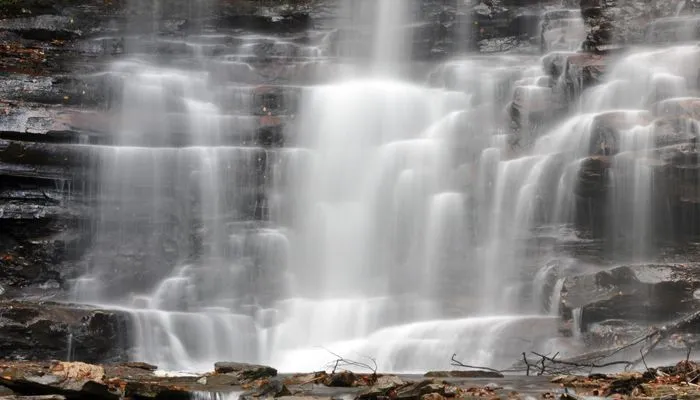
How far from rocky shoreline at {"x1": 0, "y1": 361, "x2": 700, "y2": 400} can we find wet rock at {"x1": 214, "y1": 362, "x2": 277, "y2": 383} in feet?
0.05

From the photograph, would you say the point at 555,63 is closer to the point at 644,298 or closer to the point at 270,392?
the point at 644,298

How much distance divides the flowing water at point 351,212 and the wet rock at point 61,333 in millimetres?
482

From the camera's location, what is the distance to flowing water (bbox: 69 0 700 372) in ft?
49.4

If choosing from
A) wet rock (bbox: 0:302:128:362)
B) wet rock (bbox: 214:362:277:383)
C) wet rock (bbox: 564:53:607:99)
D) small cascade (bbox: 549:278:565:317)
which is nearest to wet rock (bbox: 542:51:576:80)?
wet rock (bbox: 564:53:607:99)

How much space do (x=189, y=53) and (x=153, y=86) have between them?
3371mm

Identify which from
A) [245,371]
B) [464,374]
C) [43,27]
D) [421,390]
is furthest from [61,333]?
[43,27]

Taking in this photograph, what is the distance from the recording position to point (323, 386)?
10.2 meters

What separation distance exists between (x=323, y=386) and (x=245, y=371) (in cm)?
128

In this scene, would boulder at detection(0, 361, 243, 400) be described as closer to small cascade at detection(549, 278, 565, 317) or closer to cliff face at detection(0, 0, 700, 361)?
cliff face at detection(0, 0, 700, 361)

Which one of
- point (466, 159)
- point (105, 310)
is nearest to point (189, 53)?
point (466, 159)

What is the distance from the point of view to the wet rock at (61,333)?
1392cm

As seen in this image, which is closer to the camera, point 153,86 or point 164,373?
point 164,373

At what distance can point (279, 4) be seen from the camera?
26.8m

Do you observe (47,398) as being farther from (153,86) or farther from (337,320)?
(153,86)
